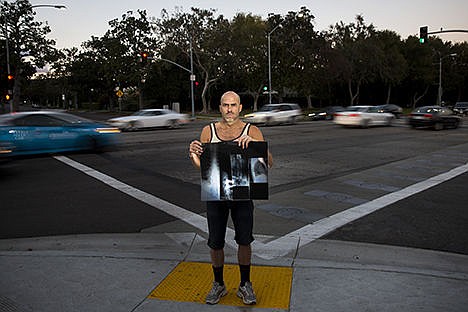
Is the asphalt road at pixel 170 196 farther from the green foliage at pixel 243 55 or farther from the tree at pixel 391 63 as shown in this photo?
the tree at pixel 391 63

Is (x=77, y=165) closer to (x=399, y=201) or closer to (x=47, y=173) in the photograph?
(x=47, y=173)

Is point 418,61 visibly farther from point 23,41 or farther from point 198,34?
A: point 23,41

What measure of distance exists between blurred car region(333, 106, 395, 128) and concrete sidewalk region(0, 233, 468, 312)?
20.8m

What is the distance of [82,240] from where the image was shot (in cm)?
530

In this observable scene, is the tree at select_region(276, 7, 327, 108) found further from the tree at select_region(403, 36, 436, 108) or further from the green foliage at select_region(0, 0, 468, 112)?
the tree at select_region(403, 36, 436, 108)

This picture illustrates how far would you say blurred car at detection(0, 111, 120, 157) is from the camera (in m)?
12.2

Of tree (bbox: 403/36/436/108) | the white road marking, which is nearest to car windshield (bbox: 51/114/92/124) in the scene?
the white road marking

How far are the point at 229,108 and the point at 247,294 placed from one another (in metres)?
1.58

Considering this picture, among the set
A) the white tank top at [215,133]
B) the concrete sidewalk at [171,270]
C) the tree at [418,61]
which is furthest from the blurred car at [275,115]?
the tree at [418,61]

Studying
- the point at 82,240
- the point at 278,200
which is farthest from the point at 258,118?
the point at 82,240

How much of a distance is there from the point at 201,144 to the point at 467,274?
118 inches

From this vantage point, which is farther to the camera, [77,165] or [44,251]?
[77,165]

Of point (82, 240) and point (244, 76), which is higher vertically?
point (244, 76)

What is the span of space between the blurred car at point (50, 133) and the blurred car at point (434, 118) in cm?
1743
